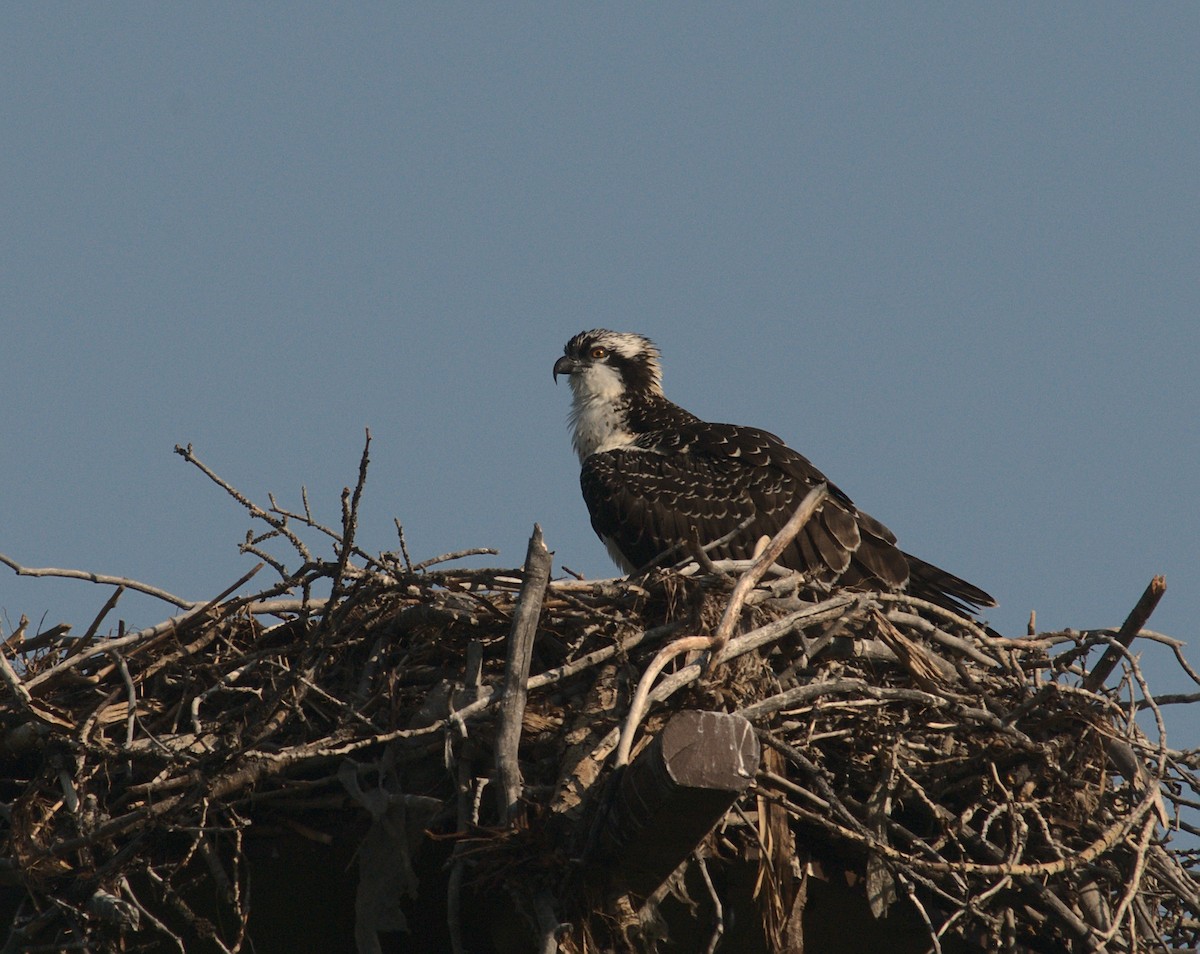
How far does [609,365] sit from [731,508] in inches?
92.7

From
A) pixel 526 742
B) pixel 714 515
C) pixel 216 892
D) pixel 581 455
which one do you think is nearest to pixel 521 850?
pixel 526 742

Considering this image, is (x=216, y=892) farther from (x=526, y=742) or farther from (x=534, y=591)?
(x=534, y=591)

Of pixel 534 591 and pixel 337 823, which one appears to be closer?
pixel 534 591

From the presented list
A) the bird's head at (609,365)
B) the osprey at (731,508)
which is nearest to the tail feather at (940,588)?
the osprey at (731,508)

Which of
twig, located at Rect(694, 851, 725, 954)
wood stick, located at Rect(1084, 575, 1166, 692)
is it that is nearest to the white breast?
wood stick, located at Rect(1084, 575, 1166, 692)

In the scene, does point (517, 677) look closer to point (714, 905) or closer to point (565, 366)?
point (714, 905)

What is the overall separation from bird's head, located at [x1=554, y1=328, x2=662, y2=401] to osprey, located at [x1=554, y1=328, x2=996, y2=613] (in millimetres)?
841

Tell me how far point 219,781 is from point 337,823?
49 centimetres

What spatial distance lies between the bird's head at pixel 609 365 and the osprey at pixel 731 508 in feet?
2.76

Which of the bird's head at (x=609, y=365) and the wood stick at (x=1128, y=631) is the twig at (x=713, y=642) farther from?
the bird's head at (x=609, y=365)

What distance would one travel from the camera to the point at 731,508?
28.6 ft

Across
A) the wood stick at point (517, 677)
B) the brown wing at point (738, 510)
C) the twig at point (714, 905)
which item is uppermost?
the brown wing at point (738, 510)

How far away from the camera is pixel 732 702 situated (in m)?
5.38

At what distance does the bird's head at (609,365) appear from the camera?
419 inches
